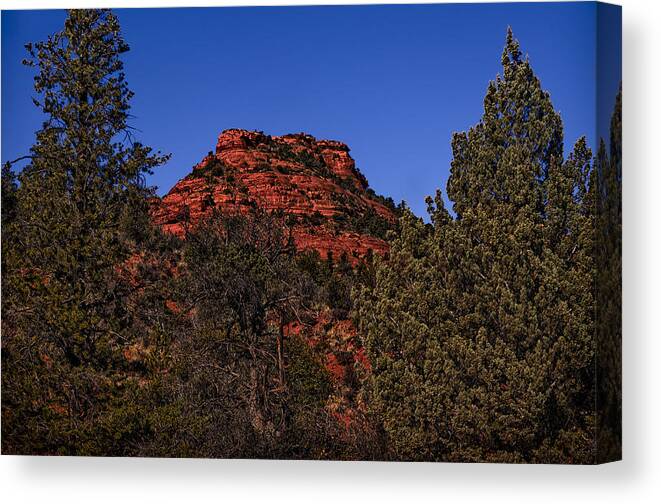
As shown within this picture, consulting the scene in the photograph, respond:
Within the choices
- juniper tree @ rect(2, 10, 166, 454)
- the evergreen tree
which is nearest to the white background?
the evergreen tree

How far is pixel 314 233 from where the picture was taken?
13.1 m

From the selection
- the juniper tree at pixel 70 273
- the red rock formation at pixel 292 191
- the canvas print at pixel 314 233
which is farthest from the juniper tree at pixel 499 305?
the juniper tree at pixel 70 273

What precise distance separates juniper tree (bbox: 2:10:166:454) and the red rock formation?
47cm

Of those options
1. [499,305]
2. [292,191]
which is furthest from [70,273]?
[499,305]

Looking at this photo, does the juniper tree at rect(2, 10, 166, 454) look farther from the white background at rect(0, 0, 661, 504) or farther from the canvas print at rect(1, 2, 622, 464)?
the white background at rect(0, 0, 661, 504)

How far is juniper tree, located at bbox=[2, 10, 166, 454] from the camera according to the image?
1333cm

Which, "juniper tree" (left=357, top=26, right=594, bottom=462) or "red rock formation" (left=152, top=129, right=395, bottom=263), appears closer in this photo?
"juniper tree" (left=357, top=26, right=594, bottom=462)

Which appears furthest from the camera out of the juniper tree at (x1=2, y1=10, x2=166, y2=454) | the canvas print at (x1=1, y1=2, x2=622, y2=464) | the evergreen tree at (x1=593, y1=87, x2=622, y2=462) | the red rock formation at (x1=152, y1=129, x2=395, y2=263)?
the juniper tree at (x1=2, y1=10, x2=166, y2=454)

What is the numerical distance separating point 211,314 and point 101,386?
3.95 ft

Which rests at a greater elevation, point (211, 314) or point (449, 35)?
point (449, 35)

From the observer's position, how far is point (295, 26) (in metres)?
13.0

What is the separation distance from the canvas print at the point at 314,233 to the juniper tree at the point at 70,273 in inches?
0.8

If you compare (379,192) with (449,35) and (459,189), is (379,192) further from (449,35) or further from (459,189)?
(449,35)

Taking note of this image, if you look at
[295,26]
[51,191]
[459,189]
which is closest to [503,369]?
[459,189]
